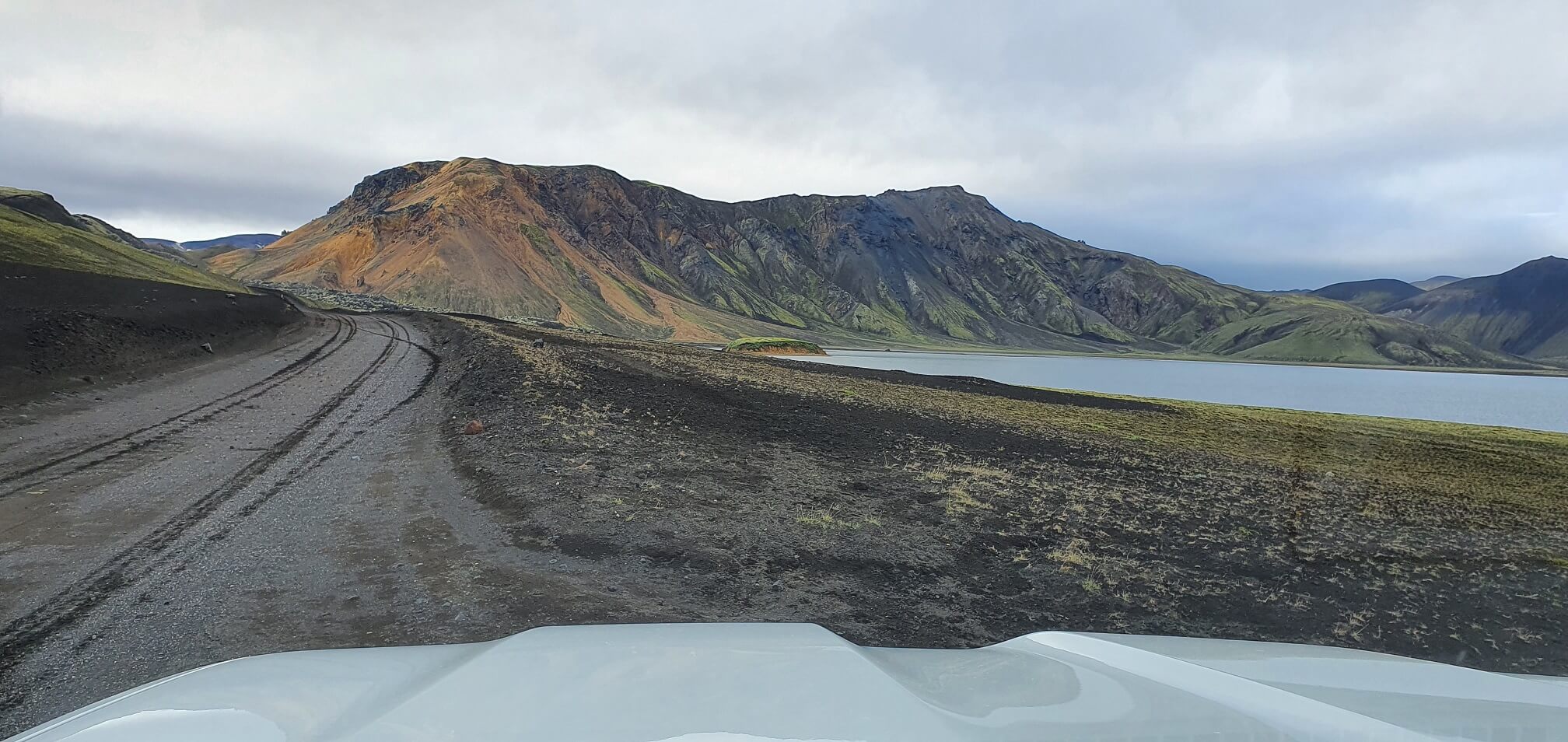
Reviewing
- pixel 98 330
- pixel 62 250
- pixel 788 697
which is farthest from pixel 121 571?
pixel 62 250

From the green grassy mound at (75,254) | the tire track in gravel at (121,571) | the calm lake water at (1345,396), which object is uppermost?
the green grassy mound at (75,254)

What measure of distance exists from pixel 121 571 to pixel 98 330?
686 inches

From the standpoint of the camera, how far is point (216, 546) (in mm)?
6367

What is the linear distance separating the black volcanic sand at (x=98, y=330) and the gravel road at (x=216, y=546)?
2.21 metres

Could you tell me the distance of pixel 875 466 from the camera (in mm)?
13000

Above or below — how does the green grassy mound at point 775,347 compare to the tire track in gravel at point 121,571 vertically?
above

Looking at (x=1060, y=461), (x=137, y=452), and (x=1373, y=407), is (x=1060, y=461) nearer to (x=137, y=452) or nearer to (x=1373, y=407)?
(x=137, y=452)

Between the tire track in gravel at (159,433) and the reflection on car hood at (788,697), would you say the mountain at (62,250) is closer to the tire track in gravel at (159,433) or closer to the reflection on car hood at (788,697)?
the tire track in gravel at (159,433)

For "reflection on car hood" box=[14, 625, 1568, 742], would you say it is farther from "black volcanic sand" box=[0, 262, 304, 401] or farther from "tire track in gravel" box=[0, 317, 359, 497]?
"black volcanic sand" box=[0, 262, 304, 401]

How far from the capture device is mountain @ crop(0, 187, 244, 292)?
3167 cm

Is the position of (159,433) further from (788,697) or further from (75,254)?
(75,254)

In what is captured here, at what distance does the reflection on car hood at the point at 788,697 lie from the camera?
1.92 metres

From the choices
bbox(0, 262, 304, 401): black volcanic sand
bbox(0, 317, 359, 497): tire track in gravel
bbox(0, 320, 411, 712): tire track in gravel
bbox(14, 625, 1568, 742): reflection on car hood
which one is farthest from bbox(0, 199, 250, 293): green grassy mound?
bbox(14, 625, 1568, 742): reflection on car hood

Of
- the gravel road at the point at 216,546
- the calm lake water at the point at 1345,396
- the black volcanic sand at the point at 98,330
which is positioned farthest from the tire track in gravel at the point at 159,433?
the calm lake water at the point at 1345,396
